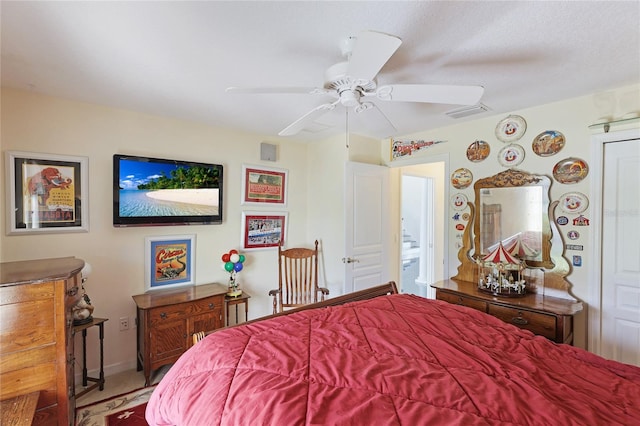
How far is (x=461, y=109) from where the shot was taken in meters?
2.70

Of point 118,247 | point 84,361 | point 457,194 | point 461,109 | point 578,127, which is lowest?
point 84,361

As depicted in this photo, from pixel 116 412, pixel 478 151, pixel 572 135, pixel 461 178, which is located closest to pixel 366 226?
pixel 461 178

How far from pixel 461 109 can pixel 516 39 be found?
3.63 ft

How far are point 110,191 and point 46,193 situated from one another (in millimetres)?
440

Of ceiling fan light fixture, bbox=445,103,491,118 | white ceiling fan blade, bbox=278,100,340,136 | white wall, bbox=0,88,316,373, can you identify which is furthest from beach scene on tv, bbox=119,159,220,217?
ceiling fan light fixture, bbox=445,103,491,118

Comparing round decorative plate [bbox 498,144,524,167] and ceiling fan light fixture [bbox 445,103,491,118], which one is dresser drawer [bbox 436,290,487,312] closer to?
round decorative plate [bbox 498,144,524,167]

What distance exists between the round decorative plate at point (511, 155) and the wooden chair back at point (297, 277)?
2235 mm

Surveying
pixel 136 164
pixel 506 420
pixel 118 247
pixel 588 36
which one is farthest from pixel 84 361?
pixel 588 36

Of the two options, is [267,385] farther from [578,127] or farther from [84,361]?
[578,127]

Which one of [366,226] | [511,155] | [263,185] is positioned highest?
[511,155]

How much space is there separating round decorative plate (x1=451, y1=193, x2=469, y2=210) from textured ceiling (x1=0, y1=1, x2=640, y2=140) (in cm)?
99

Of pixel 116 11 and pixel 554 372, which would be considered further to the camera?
pixel 116 11

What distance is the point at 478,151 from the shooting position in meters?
3.02

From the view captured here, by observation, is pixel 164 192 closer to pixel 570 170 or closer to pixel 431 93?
pixel 431 93
